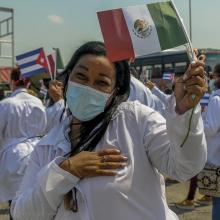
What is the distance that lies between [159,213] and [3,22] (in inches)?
475

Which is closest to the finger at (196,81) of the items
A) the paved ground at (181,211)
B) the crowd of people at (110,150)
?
the crowd of people at (110,150)

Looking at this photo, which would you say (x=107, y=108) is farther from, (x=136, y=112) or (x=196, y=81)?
(x=196, y=81)

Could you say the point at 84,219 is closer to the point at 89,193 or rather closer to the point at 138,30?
the point at 89,193

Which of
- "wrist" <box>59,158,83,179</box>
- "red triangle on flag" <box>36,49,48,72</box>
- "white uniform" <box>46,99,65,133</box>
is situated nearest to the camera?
"wrist" <box>59,158,83,179</box>

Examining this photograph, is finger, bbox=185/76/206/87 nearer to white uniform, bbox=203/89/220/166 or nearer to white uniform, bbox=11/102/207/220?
white uniform, bbox=11/102/207/220

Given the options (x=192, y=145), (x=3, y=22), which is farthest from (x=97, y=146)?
(x=3, y=22)

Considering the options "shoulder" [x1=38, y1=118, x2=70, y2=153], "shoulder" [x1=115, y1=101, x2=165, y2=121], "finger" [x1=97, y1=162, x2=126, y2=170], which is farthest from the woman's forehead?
"finger" [x1=97, y1=162, x2=126, y2=170]

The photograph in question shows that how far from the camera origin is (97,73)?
6.69 ft

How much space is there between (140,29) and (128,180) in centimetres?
59

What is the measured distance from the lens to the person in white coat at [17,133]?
5230 millimetres

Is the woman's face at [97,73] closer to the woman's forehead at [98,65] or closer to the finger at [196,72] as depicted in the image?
the woman's forehead at [98,65]

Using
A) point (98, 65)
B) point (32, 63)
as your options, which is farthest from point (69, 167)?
point (32, 63)

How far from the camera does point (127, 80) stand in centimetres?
215

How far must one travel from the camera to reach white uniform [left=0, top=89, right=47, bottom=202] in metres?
5.23
